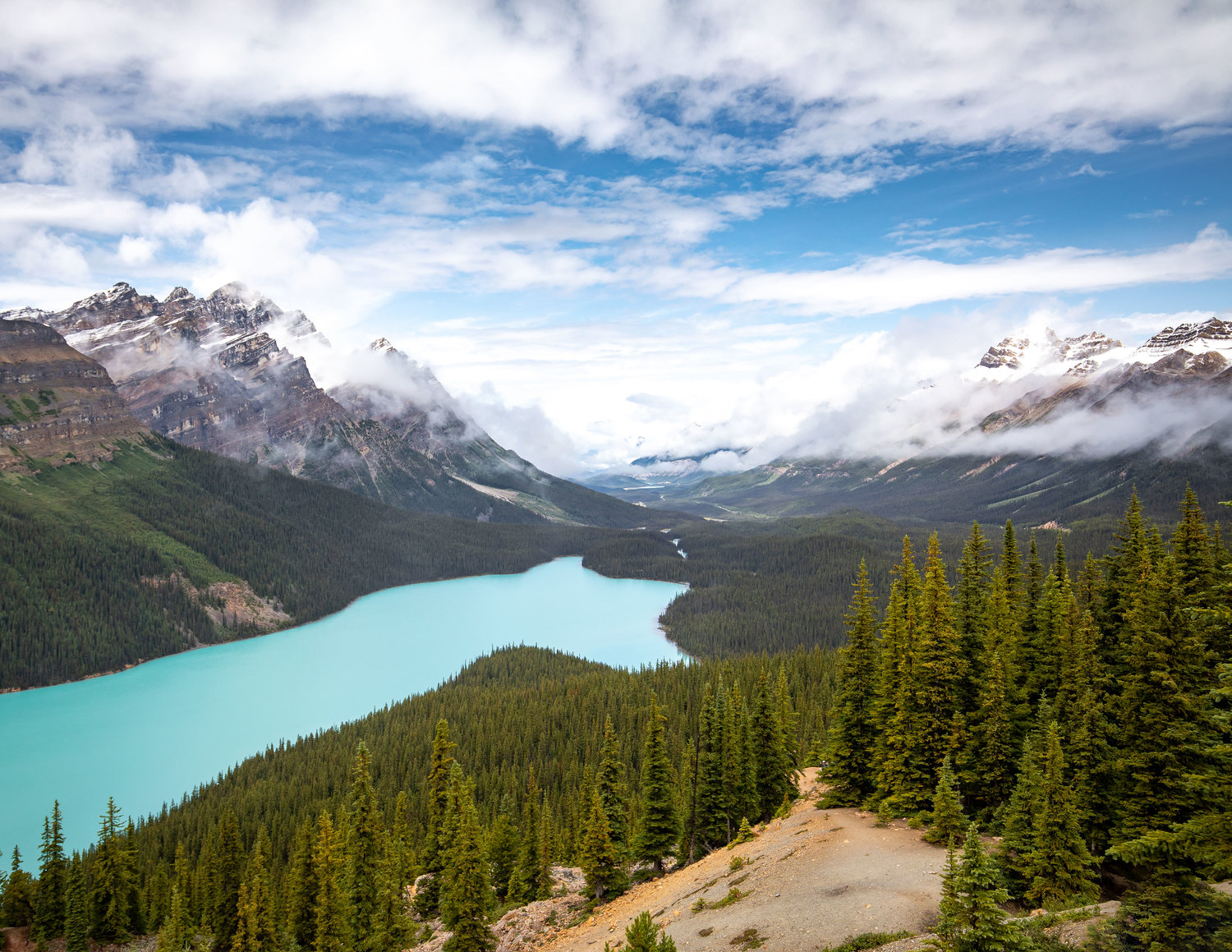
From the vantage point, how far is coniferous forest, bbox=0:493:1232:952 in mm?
18969

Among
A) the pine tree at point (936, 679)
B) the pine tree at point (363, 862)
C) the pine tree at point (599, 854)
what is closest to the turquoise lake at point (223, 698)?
the pine tree at point (363, 862)

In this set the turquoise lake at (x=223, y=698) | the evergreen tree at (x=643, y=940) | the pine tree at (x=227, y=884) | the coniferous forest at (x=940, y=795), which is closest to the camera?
the evergreen tree at (x=643, y=940)

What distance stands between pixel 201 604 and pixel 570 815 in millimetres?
137749

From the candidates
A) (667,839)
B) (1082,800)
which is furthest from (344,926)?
(1082,800)

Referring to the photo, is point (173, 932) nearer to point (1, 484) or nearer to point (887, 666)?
point (887, 666)

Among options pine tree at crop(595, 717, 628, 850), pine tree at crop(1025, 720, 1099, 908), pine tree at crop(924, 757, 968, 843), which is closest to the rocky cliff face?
pine tree at crop(595, 717, 628, 850)

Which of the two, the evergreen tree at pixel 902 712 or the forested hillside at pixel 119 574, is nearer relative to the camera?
the evergreen tree at pixel 902 712

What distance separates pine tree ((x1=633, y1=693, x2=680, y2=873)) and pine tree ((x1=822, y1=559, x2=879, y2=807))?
8496 millimetres

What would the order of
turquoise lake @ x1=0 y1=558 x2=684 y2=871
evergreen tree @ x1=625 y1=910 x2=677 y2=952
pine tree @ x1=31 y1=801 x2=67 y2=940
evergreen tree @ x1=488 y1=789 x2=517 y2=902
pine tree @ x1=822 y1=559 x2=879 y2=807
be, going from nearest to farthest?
evergreen tree @ x1=625 y1=910 x2=677 y2=952 → pine tree @ x1=822 y1=559 x2=879 y2=807 → pine tree @ x1=31 y1=801 x2=67 y2=940 → evergreen tree @ x1=488 y1=789 x2=517 y2=902 → turquoise lake @ x1=0 y1=558 x2=684 y2=871

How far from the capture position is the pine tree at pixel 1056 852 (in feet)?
69.9

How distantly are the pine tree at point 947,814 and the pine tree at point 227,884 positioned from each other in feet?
146

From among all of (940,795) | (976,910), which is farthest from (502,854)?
(976,910)

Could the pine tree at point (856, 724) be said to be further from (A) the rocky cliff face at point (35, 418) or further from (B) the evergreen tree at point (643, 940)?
(A) the rocky cliff face at point (35, 418)

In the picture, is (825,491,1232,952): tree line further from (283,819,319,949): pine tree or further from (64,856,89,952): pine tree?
(64,856,89,952): pine tree
